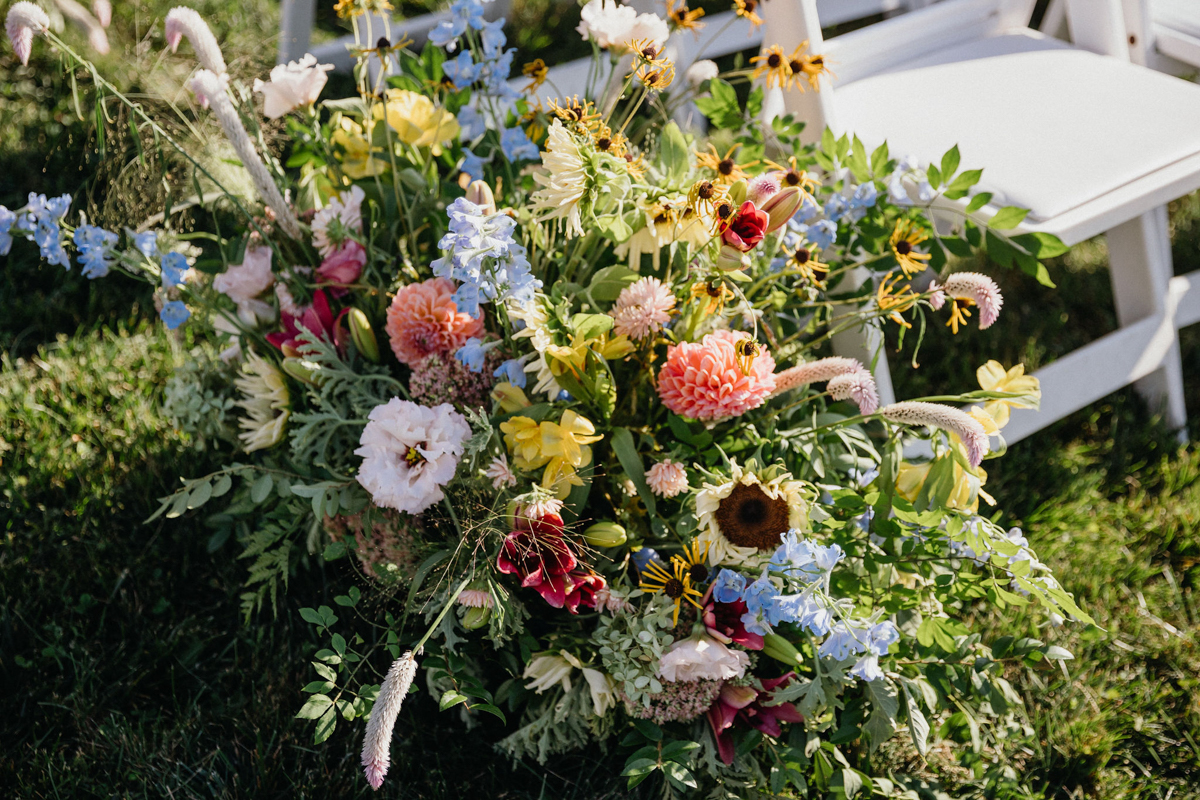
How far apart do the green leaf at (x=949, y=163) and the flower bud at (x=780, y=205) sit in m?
0.36

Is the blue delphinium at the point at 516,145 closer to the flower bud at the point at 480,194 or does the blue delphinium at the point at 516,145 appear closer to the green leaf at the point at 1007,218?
the flower bud at the point at 480,194

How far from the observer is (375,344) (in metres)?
1.16

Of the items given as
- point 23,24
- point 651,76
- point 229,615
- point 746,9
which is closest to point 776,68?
point 746,9

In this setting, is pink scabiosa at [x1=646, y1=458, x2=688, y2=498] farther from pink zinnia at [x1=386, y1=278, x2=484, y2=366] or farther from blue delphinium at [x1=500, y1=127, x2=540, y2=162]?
blue delphinium at [x1=500, y1=127, x2=540, y2=162]

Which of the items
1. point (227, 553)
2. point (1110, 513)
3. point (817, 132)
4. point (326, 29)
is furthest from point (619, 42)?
point (326, 29)

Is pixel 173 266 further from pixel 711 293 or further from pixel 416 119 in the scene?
pixel 711 293

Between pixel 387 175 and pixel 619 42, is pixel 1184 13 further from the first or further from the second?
pixel 387 175

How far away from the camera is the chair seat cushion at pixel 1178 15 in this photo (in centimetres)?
157

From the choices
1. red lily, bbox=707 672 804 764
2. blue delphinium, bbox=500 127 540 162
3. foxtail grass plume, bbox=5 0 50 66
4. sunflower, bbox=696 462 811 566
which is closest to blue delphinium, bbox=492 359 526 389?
sunflower, bbox=696 462 811 566

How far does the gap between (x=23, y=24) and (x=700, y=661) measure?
3.30ft

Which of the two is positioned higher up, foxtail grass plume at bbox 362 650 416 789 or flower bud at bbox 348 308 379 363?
flower bud at bbox 348 308 379 363

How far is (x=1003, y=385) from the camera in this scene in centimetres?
114

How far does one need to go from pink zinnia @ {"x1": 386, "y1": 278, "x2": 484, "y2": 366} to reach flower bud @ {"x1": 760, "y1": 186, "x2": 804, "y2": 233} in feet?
1.19

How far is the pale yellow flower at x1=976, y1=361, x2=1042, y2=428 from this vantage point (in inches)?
43.8
